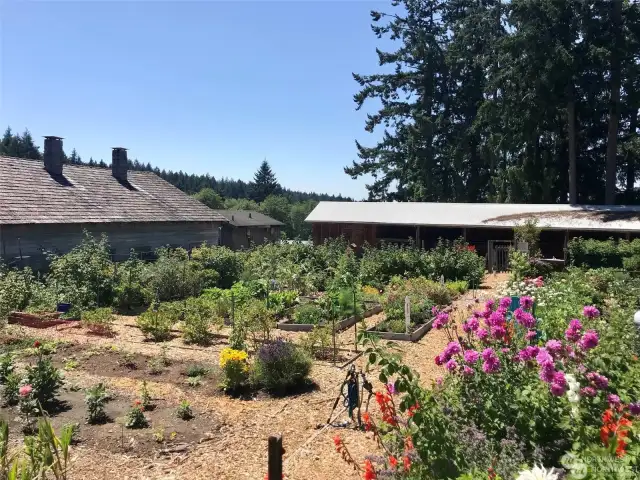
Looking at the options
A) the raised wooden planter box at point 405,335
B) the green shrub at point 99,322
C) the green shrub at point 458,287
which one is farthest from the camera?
the green shrub at point 458,287

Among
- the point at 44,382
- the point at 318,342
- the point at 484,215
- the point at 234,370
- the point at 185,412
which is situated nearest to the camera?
the point at 185,412

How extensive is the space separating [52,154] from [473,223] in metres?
19.3

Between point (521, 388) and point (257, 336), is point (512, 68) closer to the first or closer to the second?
point (257, 336)

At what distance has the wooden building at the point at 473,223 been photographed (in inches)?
906

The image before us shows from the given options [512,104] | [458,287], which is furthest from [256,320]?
[512,104]

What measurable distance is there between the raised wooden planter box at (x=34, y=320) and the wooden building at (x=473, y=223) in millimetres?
17253

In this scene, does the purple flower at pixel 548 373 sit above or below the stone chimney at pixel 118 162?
below

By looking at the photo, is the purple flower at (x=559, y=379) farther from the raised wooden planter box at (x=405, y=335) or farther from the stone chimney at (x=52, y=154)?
the stone chimney at (x=52, y=154)

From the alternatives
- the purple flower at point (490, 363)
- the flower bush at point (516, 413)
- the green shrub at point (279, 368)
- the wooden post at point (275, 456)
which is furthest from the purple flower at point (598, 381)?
the green shrub at point (279, 368)

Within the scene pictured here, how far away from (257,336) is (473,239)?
1845 cm

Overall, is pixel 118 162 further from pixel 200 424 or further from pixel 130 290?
pixel 200 424

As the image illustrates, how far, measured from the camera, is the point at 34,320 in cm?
1159

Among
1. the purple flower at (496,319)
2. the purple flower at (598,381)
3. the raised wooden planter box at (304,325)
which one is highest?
the purple flower at (496,319)

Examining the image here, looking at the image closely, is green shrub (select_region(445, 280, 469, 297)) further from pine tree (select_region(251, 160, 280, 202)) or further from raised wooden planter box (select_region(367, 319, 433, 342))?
pine tree (select_region(251, 160, 280, 202))
